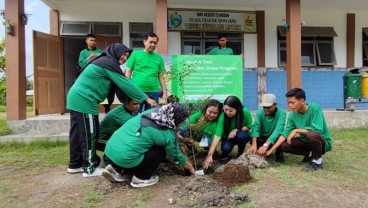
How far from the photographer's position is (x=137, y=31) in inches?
324

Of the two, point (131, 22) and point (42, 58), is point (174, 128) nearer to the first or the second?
point (42, 58)

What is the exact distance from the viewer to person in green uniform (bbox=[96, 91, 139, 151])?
3.67 meters

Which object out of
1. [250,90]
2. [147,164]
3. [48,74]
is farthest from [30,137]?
[250,90]

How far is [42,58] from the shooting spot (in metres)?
7.12

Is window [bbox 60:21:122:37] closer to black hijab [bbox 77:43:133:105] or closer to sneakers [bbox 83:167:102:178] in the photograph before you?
black hijab [bbox 77:43:133:105]

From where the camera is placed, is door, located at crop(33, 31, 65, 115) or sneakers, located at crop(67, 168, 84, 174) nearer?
sneakers, located at crop(67, 168, 84, 174)

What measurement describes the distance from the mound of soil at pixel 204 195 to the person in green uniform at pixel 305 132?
1224 mm

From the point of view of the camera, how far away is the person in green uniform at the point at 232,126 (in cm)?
387

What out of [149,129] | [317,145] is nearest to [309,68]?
Result: [317,145]

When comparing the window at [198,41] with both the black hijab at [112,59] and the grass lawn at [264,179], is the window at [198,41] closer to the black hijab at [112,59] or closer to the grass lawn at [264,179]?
the grass lawn at [264,179]

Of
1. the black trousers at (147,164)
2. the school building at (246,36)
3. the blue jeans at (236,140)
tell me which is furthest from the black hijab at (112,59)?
the school building at (246,36)

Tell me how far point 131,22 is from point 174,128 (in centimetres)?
578

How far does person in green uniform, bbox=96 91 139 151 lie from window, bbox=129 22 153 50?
4.68m

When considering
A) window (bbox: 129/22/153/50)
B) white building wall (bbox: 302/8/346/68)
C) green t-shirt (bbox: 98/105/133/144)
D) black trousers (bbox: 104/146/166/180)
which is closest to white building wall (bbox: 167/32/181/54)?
window (bbox: 129/22/153/50)
